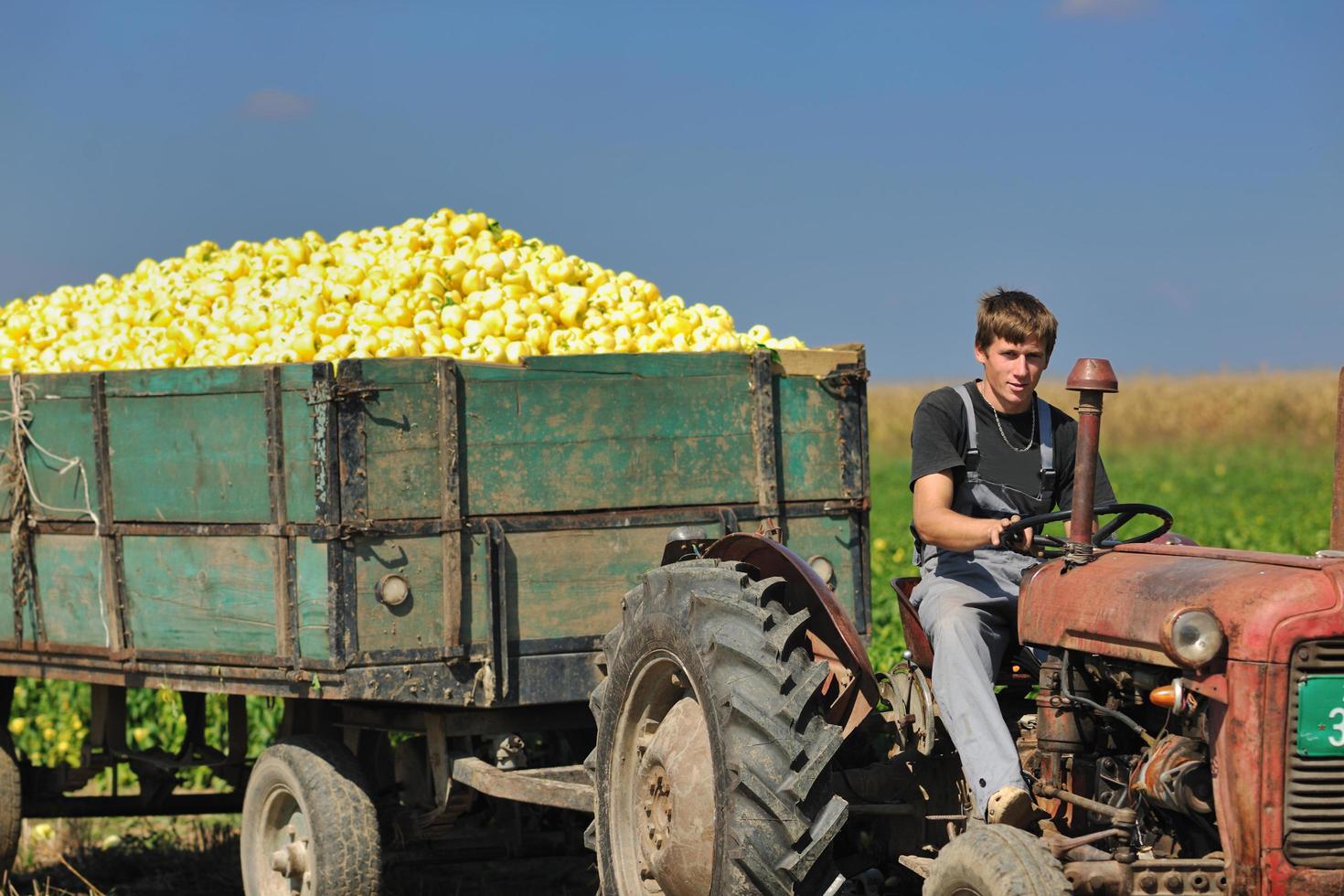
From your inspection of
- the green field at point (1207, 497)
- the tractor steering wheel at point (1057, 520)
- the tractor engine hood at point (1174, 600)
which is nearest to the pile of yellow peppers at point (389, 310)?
the tractor steering wheel at point (1057, 520)

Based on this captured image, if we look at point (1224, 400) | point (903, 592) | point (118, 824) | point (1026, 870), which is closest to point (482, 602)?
point (903, 592)

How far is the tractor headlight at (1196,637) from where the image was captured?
3721 millimetres

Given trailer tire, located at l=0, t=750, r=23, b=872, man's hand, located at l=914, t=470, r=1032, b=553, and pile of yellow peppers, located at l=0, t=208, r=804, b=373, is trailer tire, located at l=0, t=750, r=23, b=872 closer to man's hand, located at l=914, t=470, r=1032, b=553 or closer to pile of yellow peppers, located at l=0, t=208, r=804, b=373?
pile of yellow peppers, located at l=0, t=208, r=804, b=373

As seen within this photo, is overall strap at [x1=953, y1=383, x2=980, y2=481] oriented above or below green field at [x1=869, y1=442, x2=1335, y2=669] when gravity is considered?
above

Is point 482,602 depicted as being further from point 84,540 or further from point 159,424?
point 84,540

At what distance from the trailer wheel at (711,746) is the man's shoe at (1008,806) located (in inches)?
14.7

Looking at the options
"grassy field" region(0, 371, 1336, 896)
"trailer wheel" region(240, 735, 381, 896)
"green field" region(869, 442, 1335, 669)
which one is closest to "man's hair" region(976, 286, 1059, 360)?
"trailer wheel" region(240, 735, 381, 896)

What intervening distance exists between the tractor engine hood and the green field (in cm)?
574

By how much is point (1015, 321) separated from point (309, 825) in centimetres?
307

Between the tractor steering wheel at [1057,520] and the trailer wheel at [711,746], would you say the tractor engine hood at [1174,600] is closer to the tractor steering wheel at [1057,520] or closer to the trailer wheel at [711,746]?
the tractor steering wheel at [1057,520]

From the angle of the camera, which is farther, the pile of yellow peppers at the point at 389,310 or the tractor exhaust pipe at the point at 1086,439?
the pile of yellow peppers at the point at 389,310

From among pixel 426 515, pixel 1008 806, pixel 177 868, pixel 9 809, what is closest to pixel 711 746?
pixel 1008 806

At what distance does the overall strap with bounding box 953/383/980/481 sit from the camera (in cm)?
498

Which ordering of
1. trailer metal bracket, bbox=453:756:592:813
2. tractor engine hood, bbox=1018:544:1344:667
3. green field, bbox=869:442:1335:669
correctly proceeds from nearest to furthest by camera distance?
1. tractor engine hood, bbox=1018:544:1344:667
2. trailer metal bracket, bbox=453:756:592:813
3. green field, bbox=869:442:1335:669
